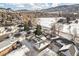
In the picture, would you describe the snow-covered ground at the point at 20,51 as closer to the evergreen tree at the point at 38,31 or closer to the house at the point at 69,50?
the evergreen tree at the point at 38,31

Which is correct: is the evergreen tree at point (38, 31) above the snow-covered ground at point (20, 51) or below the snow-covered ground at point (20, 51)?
above

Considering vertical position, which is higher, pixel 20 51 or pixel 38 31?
pixel 38 31

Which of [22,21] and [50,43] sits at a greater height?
[22,21]

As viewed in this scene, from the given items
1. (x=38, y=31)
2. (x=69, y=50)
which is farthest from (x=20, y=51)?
(x=69, y=50)

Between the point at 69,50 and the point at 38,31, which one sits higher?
the point at 38,31

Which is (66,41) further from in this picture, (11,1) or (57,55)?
(11,1)

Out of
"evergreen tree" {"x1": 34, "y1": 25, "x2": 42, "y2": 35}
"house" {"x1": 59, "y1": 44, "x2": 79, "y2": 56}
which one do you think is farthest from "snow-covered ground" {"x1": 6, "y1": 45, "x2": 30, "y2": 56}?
"house" {"x1": 59, "y1": 44, "x2": 79, "y2": 56}

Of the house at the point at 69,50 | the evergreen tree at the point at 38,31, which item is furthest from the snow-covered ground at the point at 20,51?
the house at the point at 69,50

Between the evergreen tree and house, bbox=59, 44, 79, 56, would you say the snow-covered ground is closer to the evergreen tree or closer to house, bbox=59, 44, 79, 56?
the evergreen tree

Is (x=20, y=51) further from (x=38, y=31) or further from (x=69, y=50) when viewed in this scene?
(x=69, y=50)

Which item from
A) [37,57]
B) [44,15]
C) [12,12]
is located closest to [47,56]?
[37,57]

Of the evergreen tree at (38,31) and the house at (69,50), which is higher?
the evergreen tree at (38,31)
